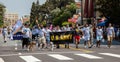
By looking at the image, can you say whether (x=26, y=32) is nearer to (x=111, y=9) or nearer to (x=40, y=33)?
(x=40, y=33)

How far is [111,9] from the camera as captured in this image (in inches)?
1866

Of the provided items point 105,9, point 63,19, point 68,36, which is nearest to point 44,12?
point 63,19

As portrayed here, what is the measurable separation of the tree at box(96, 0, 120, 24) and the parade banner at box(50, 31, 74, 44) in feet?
54.0

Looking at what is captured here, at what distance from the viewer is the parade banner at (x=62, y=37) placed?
3033 cm

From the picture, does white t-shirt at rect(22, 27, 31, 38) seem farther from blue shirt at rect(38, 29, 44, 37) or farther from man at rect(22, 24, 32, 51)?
blue shirt at rect(38, 29, 44, 37)

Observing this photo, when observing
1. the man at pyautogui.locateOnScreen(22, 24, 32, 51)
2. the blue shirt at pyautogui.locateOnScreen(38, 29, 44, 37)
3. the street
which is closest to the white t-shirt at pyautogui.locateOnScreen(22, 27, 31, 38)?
the man at pyautogui.locateOnScreen(22, 24, 32, 51)

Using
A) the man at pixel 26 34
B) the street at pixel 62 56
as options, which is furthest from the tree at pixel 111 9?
the street at pixel 62 56

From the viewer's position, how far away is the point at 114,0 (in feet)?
157

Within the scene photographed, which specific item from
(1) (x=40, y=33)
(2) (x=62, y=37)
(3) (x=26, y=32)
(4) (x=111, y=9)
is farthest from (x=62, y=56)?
(4) (x=111, y=9)

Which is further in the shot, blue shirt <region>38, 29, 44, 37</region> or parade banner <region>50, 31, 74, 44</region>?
parade banner <region>50, 31, 74, 44</region>

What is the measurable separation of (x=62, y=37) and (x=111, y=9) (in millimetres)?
17905

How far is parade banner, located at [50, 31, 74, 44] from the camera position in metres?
30.3

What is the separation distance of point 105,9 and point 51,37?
64.1 feet

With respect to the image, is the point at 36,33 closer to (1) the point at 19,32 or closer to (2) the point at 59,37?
(1) the point at 19,32
